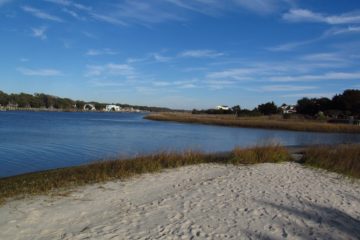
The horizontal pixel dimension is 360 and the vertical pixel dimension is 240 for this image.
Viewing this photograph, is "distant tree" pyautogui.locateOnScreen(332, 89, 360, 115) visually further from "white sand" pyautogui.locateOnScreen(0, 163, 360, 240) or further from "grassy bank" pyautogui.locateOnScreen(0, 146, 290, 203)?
"white sand" pyautogui.locateOnScreen(0, 163, 360, 240)

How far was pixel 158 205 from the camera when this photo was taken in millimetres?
9555

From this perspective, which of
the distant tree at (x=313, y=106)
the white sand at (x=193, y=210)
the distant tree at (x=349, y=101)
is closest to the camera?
the white sand at (x=193, y=210)

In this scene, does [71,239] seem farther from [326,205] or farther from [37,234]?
[326,205]

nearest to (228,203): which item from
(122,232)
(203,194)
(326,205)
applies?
(203,194)

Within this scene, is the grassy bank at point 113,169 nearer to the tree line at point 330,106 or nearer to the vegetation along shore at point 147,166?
the vegetation along shore at point 147,166

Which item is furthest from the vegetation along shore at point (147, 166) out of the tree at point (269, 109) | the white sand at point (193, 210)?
the tree at point (269, 109)

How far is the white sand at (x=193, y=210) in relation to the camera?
7.68m

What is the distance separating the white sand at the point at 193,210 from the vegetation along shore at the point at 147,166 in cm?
82

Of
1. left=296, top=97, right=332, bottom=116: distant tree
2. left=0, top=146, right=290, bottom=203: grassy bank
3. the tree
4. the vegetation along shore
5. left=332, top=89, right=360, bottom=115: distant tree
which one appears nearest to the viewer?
left=0, top=146, right=290, bottom=203: grassy bank

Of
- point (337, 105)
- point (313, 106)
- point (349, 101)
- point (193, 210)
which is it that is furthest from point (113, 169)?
point (313, 106)

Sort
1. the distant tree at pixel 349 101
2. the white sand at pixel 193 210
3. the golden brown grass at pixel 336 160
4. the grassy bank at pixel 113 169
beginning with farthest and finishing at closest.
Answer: the distant tree at pixel 349 101 → the golden brown grass at pixel 336 160 → the grassy bank at pixel 113 169 → the white sand at pixel 193 210

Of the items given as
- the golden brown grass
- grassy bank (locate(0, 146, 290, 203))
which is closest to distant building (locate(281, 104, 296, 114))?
the golden brown grass

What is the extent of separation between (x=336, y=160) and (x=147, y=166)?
7.74m

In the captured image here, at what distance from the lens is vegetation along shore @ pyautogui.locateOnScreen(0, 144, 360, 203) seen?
37.9ft
